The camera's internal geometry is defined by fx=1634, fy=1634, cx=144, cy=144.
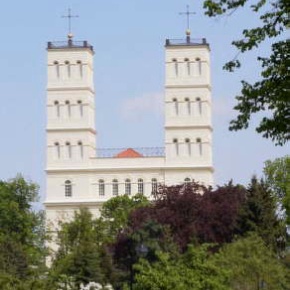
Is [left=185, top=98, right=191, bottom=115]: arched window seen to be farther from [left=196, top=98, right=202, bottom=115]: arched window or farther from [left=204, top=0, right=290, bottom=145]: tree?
[left=204, top=0, right=290, bottom=145]: tree

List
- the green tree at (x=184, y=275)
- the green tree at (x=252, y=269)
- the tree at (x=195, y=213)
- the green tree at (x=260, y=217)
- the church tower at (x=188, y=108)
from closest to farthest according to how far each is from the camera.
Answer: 1. the green tree at (x=184, y=275)
2. the green tree at (x=252, y=269)
3. the green tree at (x=260, y=217)
4. the tree at (x=195, y=213)
5. the church tower at (x=188, y=108)

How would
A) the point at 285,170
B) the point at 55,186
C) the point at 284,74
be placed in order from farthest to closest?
1. the point at 55,186
2. the point at 285,170
3. the point at 284,74

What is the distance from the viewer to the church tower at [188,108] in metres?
121

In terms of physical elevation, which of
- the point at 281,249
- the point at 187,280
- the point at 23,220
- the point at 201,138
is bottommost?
the point at 187,280

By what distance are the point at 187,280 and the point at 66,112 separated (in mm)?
79743

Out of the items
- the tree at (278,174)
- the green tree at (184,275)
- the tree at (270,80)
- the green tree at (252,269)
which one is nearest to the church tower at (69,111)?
the tree at (278,174)

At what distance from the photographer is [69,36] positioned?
415ft

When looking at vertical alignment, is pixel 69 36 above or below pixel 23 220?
above

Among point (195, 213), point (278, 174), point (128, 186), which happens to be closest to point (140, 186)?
point (128, 186)

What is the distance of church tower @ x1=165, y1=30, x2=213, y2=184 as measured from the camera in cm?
12106

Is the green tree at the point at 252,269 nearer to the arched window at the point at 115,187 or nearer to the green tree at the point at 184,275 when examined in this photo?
Answer: the green tree at the point at 184,275

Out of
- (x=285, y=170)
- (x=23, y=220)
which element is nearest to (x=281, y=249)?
(x=285, y=170)

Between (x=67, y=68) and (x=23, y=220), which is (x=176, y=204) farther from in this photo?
(x=67, y=68)

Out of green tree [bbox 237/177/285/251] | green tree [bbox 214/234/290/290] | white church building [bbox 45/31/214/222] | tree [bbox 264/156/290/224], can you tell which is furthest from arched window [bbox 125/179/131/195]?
green tree [bbox 214/234/290/290]
